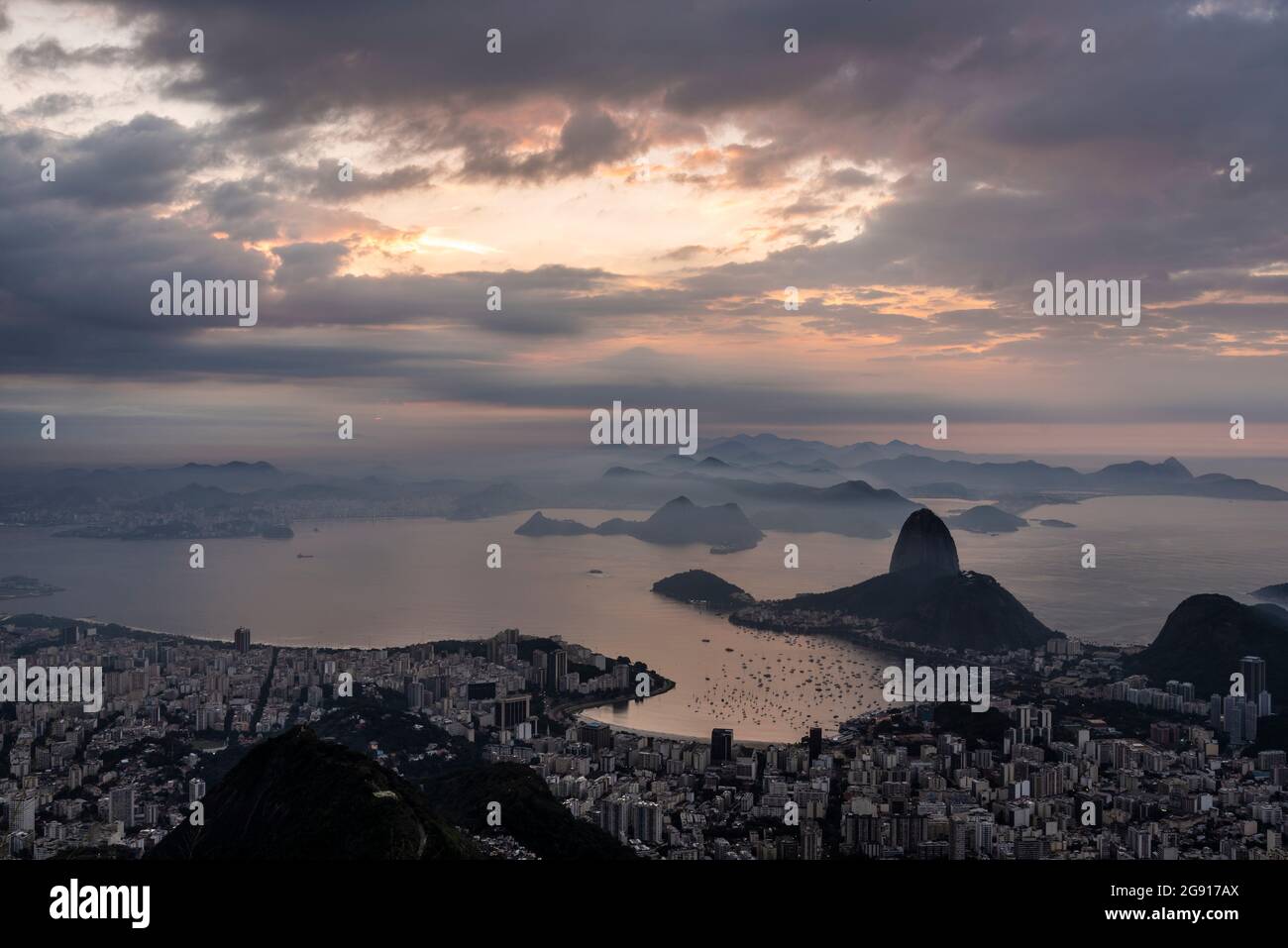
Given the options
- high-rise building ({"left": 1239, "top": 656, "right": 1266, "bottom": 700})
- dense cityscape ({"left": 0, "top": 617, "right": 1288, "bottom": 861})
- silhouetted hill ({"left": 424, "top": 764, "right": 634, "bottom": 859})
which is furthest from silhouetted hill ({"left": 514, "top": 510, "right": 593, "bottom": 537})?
silhouetted hill ({"left": 424, "top": 764, "right": 634, "bottom": 859})

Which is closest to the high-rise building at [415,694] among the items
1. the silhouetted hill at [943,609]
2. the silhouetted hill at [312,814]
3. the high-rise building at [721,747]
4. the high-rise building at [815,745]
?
the high-rise building at [721,747]

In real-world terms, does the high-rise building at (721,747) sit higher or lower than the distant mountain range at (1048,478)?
lower

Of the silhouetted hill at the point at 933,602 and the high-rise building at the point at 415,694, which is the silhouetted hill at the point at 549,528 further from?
the high-rise building at the point at 415,694

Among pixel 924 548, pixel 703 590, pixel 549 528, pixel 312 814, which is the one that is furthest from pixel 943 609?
pixel 549 528

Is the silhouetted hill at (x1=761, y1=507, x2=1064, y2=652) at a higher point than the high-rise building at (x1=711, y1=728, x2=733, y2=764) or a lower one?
higher

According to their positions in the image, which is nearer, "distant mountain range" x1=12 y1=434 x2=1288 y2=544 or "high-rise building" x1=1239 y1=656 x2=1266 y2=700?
"high-rise building" x1=1239 y1=656 x2=1266 y2=700

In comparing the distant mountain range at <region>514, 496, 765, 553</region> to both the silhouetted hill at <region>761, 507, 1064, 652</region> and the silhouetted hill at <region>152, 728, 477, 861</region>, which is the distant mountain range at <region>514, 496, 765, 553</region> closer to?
the silhouetted hill at <region>761, 507, 1064, 652</region>

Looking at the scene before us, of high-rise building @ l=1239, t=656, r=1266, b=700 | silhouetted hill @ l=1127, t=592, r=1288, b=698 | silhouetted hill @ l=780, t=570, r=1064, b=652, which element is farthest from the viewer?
silhouetted hill @ l=780, t=570, r=1064, b=652
